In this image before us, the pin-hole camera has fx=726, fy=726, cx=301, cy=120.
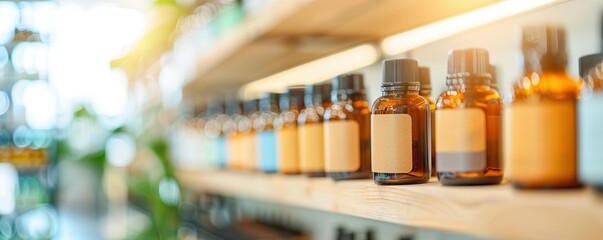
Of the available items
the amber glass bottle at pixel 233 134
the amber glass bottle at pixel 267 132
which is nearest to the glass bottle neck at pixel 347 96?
the amber glass bottle at pixel 267 132

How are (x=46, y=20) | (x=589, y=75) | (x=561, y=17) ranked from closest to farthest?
(x=589, y=75) < (x=561, y=17) < (x=46, y=20)

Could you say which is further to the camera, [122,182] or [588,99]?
[122,182]

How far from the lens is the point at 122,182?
522cm

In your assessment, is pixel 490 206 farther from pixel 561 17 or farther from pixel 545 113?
pixel 561 17

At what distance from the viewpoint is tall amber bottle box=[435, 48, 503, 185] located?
34.4 inches

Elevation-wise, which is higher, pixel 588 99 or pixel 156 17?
pixel 156 17

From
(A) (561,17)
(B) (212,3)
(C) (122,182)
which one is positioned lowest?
(C) (122,182)

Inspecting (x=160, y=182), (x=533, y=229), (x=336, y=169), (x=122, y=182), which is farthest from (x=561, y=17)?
(x=122, y=182)

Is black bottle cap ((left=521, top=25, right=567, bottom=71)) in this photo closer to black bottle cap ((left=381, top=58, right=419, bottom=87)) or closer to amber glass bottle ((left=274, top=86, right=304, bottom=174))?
black bottle cap ((left=381, top=58, right=419, bottom=87))

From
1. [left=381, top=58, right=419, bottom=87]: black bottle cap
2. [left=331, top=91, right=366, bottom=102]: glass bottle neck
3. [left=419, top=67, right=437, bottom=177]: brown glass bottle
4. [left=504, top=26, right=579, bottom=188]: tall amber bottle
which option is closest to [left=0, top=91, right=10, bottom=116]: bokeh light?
[left=331, top=91, right=366, bottom=102]: glass bottle neck

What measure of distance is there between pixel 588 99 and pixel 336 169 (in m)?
0.61

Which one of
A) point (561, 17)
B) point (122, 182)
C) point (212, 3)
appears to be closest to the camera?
point (561, 17)

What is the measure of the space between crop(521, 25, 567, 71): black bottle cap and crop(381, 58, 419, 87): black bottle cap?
32cm

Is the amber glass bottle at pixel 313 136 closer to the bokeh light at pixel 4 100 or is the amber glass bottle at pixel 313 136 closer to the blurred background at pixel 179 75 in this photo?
the blurred background at pixel 179 75
